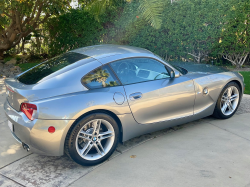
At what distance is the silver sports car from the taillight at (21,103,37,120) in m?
0.01

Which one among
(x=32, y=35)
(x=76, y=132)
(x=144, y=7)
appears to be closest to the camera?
(x=76, y=132)

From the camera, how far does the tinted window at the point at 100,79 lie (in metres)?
3.60

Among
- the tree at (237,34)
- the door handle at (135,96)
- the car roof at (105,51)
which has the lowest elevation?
the door handle at (135,96)

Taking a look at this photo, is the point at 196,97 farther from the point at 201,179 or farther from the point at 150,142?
the point at 201,179

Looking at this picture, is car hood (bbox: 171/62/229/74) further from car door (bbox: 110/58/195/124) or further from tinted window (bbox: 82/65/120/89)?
tinted window (bbox: 82/65/120/89)

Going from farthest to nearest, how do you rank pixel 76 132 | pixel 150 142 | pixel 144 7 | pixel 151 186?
pixel 144 7
pixel 150 142
pixel 76 132
pixel 151 186

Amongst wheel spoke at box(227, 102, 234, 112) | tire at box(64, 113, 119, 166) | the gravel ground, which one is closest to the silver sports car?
tire at box(64, 113, 119, 166)

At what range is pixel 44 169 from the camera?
352cm

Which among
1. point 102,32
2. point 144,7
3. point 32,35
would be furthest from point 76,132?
point 32,35

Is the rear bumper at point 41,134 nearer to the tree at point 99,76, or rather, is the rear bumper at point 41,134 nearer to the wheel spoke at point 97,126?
the wheel spoke at point 97,126

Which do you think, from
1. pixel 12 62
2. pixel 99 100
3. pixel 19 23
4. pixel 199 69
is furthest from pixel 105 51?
pixel 12 62

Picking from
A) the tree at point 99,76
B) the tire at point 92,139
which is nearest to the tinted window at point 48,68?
the tree at point 99,76

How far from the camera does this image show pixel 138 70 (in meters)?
4.10

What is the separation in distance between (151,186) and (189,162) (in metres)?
0.76
